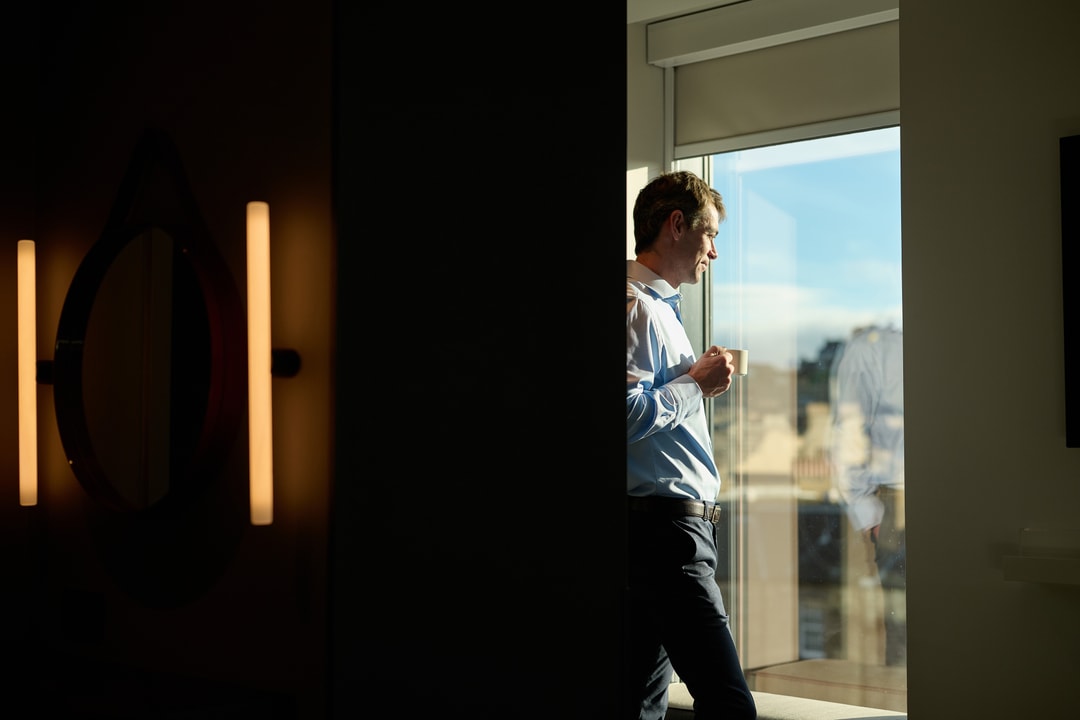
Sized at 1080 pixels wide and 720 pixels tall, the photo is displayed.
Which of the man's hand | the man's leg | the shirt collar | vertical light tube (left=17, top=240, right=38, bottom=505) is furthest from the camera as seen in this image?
the shirt collar

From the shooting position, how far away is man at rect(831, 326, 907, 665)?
3.36m

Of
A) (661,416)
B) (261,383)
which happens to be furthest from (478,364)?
(661,416)

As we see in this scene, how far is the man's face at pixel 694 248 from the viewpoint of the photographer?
2559 millimetres

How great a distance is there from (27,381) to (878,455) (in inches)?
106

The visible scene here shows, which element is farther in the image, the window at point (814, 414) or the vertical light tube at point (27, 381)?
the window at point (814, 414)

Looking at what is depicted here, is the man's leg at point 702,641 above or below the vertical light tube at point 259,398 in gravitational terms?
below

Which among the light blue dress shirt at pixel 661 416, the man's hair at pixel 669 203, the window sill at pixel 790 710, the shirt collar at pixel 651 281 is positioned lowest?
the window sill at pixel 790 710

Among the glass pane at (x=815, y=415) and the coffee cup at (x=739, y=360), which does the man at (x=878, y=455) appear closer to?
the glass pane at (x=815, y=415)

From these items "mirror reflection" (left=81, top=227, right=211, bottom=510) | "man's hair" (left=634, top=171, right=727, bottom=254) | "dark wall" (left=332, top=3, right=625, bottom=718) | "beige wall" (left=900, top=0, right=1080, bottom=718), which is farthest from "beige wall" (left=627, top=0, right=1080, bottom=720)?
"mirror reflection" (left=81, top=227, right=211, bottom=510)

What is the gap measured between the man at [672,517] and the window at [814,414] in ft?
3.80

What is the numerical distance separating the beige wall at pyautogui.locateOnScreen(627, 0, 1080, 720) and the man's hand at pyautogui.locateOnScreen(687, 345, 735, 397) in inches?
29.3

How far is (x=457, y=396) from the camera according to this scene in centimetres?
121

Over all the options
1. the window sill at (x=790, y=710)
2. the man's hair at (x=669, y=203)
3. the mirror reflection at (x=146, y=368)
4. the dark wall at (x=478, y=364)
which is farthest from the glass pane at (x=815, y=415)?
the mirror reflection at (x=146, y=368)

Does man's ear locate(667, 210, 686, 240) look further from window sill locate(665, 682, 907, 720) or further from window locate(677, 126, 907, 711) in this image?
window sill locate(665, 682, 907, 720)
